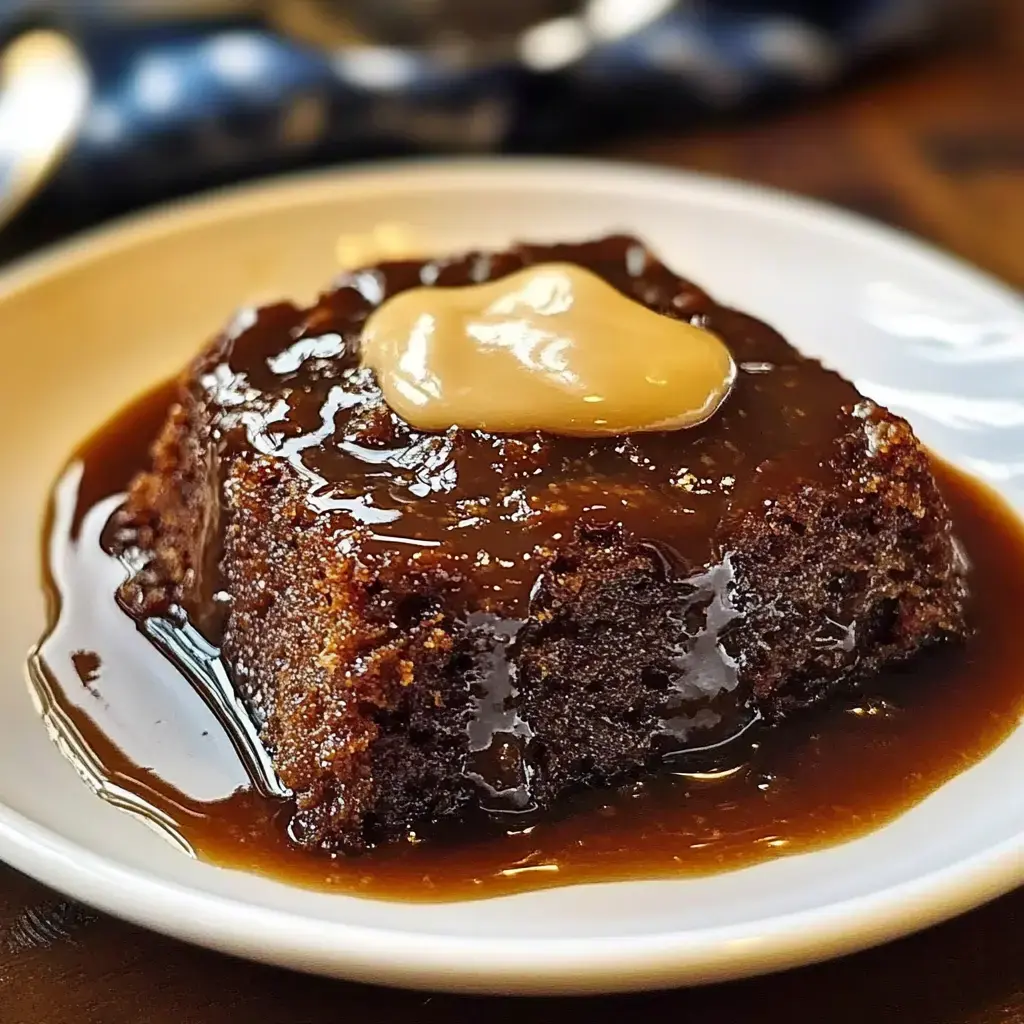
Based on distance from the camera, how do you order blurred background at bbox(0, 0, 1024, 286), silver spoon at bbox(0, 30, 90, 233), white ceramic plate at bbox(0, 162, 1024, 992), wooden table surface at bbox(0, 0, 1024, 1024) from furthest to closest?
1. blurred background at bbox(0, 0, 1024, 286)
2. silver spoon at bbox(0, 30, 90, 233)
3. wooden table surface at bbox(0, 0, 1024, 1024)
4. white ceramic plate at bbox(0, 162, 1024, 992)

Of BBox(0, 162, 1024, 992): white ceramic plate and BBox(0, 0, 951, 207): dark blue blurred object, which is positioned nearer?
BBox(0, 162, 1024, 992): white ceramic plate

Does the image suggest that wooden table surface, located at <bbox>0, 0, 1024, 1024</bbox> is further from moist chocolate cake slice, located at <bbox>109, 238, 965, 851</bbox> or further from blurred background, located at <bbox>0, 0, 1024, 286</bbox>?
blurred background, located at <bbox>0, 0, 1024, 286</bbox>

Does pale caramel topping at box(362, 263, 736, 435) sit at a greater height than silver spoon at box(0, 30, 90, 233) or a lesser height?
lesser

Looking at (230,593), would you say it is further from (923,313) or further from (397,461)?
(923,313)

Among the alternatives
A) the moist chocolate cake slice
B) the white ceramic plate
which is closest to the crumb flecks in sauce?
the moist chocolate cake slice

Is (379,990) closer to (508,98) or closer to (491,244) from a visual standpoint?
(491,244)

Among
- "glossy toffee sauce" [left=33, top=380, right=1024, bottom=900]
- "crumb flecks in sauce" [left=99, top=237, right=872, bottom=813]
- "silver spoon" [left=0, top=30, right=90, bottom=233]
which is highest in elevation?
"silver spoon" [left=0, top=30, right=90, bottom=233]
